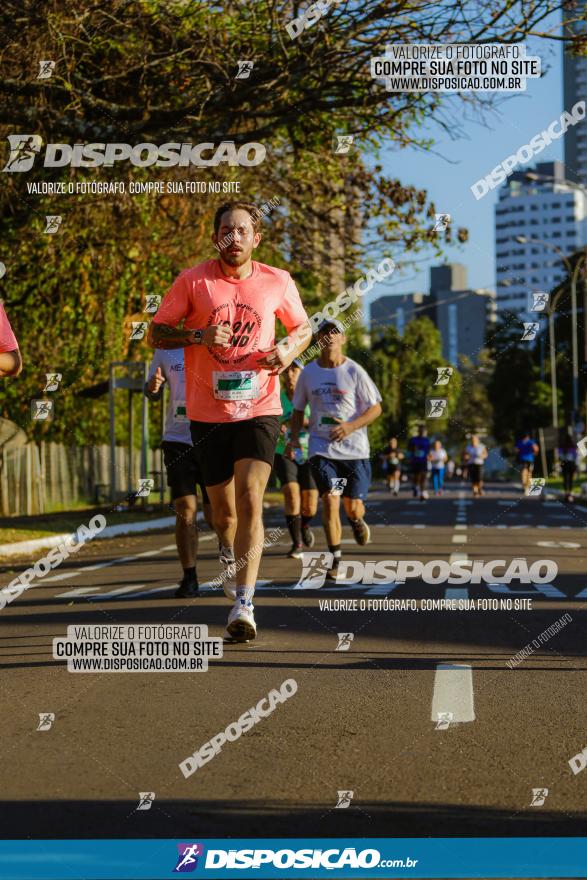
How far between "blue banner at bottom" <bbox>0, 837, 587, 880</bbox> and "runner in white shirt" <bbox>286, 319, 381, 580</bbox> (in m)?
7.80

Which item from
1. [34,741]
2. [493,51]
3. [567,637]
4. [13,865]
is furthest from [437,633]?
[493,51]

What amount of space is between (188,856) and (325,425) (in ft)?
26.9

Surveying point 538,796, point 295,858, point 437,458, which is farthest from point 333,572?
point 437,458

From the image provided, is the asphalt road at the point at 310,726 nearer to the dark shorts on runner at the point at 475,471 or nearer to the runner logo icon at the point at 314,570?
the runner logo icon at the point at 314,570

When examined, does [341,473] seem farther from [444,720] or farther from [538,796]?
[538,796]

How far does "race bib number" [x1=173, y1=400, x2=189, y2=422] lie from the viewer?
33.3 feet

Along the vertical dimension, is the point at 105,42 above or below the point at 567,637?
above

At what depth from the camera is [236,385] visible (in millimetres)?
7230

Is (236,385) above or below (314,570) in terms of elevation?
above

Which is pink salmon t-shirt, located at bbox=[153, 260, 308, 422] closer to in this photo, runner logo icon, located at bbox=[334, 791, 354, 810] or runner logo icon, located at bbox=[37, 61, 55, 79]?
runner logo icon, located at bbox=[334, 791, 354, 810]

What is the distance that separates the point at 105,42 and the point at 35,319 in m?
10.6

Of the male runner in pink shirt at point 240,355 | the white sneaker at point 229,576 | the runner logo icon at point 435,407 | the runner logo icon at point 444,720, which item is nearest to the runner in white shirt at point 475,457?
the runner logo icon at point 435,407

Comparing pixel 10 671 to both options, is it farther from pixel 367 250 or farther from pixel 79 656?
pixel 367 250

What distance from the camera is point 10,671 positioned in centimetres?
675
